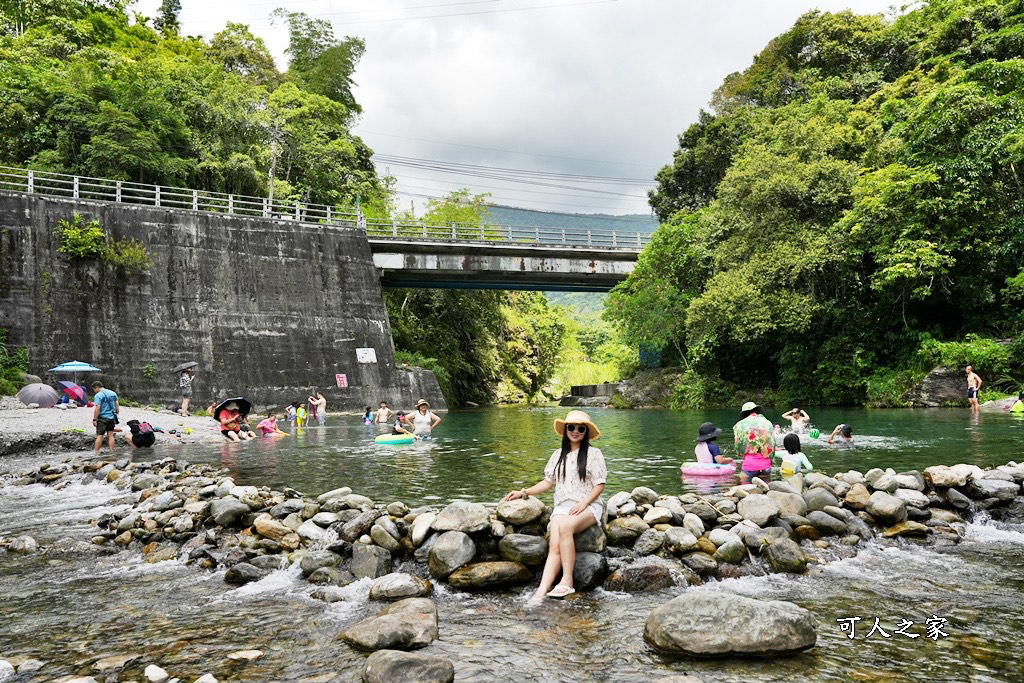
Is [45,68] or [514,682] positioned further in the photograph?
[45,68]

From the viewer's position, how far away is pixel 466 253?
35.0 m

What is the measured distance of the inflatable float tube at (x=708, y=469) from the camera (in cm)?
991

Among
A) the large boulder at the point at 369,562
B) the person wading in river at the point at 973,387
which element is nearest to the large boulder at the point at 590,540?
the large boulder at the point at 369,562

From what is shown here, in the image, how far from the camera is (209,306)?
2742cm

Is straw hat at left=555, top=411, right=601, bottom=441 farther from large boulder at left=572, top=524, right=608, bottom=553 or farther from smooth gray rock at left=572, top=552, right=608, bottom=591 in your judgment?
smooth gray rock at left=572, top=552, right=608, bottom=591

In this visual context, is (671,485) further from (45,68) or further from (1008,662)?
(45,68)

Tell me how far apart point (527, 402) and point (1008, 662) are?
47.0m

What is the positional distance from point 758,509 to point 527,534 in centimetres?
234

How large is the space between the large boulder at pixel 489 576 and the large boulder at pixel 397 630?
0.76 m

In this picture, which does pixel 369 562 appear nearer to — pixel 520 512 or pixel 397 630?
pixel 520 512

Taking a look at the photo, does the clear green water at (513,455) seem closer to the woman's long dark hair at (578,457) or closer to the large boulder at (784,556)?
the woman's long dark hair at (578,457)

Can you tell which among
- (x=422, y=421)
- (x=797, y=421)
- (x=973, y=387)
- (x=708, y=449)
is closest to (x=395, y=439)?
(x=422, y=421)

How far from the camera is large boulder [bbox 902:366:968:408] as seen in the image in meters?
23.5

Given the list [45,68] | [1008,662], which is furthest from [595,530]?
[45,68]
